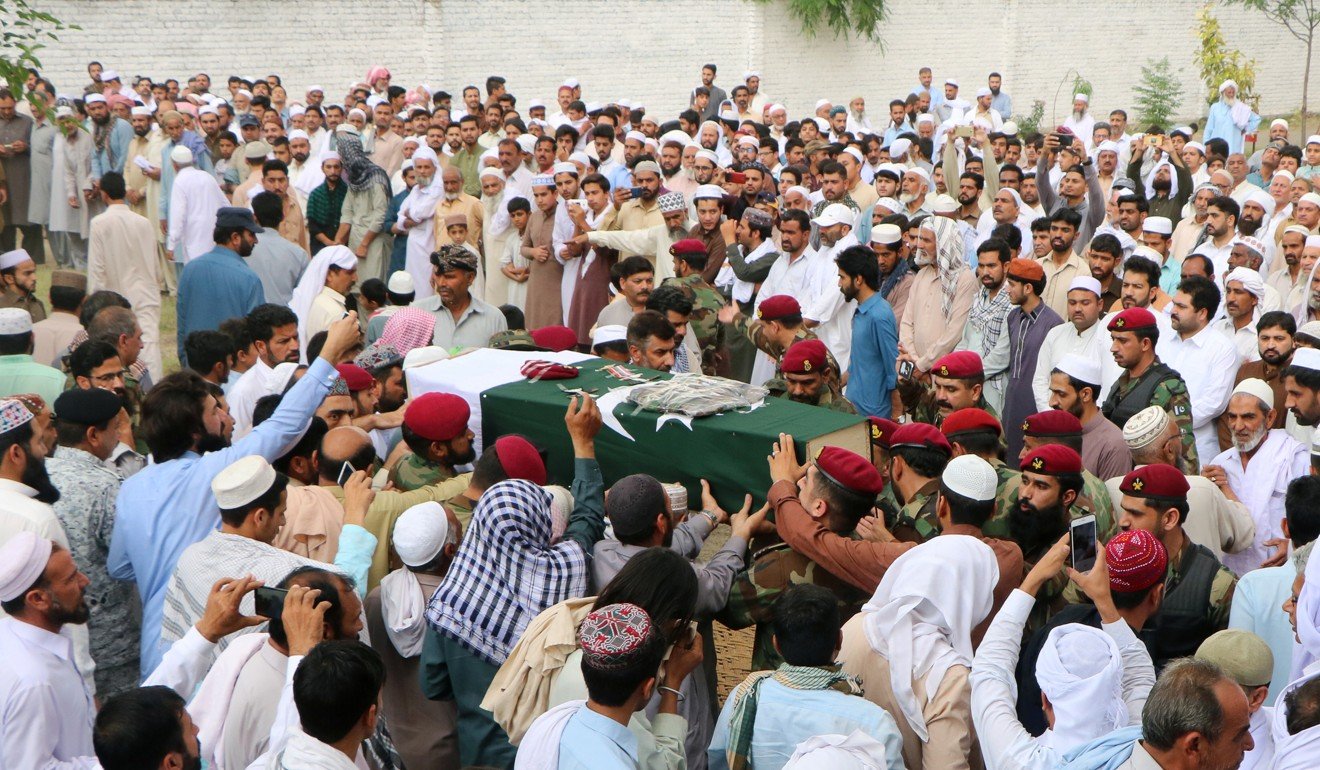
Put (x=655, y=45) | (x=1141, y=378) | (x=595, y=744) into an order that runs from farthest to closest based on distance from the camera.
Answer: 1. (x=655, y=45)
2. (x=1141, y=378)
3. (x=595, y=744)

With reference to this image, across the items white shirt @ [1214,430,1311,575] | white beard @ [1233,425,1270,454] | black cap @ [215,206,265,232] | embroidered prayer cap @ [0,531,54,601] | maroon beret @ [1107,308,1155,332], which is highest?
black cap @ [215,206,265,232]

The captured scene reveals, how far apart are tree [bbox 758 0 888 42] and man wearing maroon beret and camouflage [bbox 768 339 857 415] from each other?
17649 millimetres

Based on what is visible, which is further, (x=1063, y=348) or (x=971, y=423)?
(x=1063, y=348)

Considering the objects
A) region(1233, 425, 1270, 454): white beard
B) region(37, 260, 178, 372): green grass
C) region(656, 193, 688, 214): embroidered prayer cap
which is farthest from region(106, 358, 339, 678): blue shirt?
region(37, 260, 178, 372): green grass

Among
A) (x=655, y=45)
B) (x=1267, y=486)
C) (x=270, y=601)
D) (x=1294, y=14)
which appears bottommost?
(x=1267, y=486)

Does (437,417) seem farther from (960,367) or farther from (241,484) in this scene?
(960,367)

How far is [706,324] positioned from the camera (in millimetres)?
6953

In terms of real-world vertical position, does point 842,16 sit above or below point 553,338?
above

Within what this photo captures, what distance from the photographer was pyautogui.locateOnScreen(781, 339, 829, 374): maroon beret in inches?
208

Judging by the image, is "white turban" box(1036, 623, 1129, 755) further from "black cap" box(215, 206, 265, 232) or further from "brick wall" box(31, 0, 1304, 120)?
"brick wall" box(31, 0, 1304, 120)

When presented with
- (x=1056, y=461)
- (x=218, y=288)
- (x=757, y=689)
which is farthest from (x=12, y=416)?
(x=1056, y=461)

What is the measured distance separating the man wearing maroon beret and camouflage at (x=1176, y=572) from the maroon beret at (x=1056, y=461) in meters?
0.17

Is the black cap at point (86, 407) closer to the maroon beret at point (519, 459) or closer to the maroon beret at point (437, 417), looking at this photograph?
the maroon beret at point (437, 417)

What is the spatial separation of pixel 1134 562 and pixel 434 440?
2.44 m
